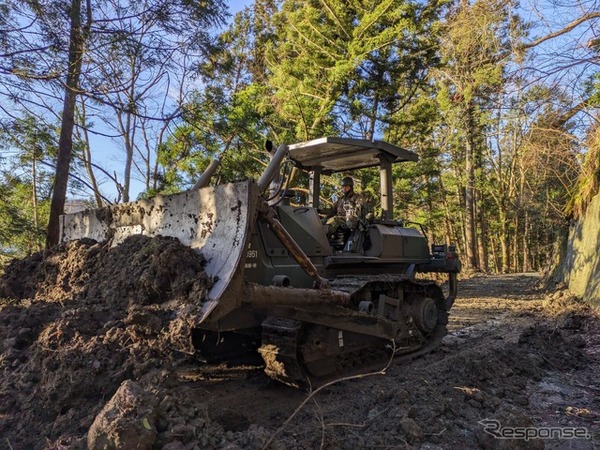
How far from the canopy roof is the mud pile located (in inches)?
105

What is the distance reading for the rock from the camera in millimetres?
2523

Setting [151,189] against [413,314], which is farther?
[151,189]

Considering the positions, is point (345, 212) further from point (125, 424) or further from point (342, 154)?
point (125, 424)

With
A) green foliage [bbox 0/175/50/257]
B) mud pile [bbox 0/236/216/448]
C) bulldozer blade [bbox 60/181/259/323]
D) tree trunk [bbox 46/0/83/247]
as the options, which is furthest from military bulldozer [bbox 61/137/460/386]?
green foliage [bbox 0/175/50/257]

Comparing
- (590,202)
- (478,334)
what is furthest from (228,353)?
(590,202)

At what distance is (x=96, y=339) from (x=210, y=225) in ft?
4.36

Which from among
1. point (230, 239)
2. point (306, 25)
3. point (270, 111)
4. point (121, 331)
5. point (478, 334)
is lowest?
point (478, 334)

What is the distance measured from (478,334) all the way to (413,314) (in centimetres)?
201

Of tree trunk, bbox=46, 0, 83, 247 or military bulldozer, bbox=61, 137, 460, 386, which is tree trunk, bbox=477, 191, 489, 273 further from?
tree trunk, bbox=46, 0, 83, 247

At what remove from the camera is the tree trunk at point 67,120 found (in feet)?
21.7

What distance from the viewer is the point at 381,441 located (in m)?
3.43

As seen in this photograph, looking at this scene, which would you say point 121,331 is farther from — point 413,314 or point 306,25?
point 306,25

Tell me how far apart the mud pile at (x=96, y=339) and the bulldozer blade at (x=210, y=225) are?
0.15 metres

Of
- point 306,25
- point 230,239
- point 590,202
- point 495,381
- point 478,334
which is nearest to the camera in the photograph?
point 230,239
